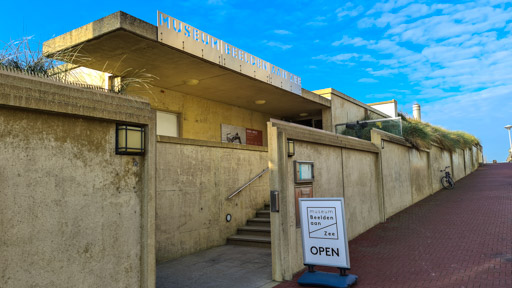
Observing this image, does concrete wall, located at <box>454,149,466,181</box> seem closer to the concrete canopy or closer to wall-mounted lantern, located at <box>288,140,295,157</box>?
the concrete canopy

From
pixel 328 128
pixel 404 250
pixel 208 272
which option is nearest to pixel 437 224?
pixel 404 250

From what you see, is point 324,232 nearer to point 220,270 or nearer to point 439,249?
point 220,270

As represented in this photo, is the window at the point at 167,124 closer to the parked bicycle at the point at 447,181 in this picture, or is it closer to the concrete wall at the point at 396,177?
the concrete wall at the point at 396,177

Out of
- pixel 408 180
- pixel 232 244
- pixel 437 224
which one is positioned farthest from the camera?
pixel 408 180

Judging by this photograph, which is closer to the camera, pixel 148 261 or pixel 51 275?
pixel 51 275

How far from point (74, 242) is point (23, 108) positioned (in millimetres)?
1300

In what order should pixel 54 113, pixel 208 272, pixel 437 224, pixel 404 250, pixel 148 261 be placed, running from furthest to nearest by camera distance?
pixel 437 224, pixel 404 250, pixel 208 272, pixel 148 261, pixel 54 113

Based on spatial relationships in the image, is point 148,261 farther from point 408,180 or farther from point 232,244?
point 408,180

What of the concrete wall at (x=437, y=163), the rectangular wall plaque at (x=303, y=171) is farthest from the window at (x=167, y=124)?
the concrete wall at (x=437, y=163)

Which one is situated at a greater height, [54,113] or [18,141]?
[54,113]

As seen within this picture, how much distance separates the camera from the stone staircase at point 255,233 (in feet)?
26.5

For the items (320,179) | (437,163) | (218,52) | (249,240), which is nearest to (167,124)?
(218,52)

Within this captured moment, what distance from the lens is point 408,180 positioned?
13.5m

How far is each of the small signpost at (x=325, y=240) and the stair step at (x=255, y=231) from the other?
2801mm
